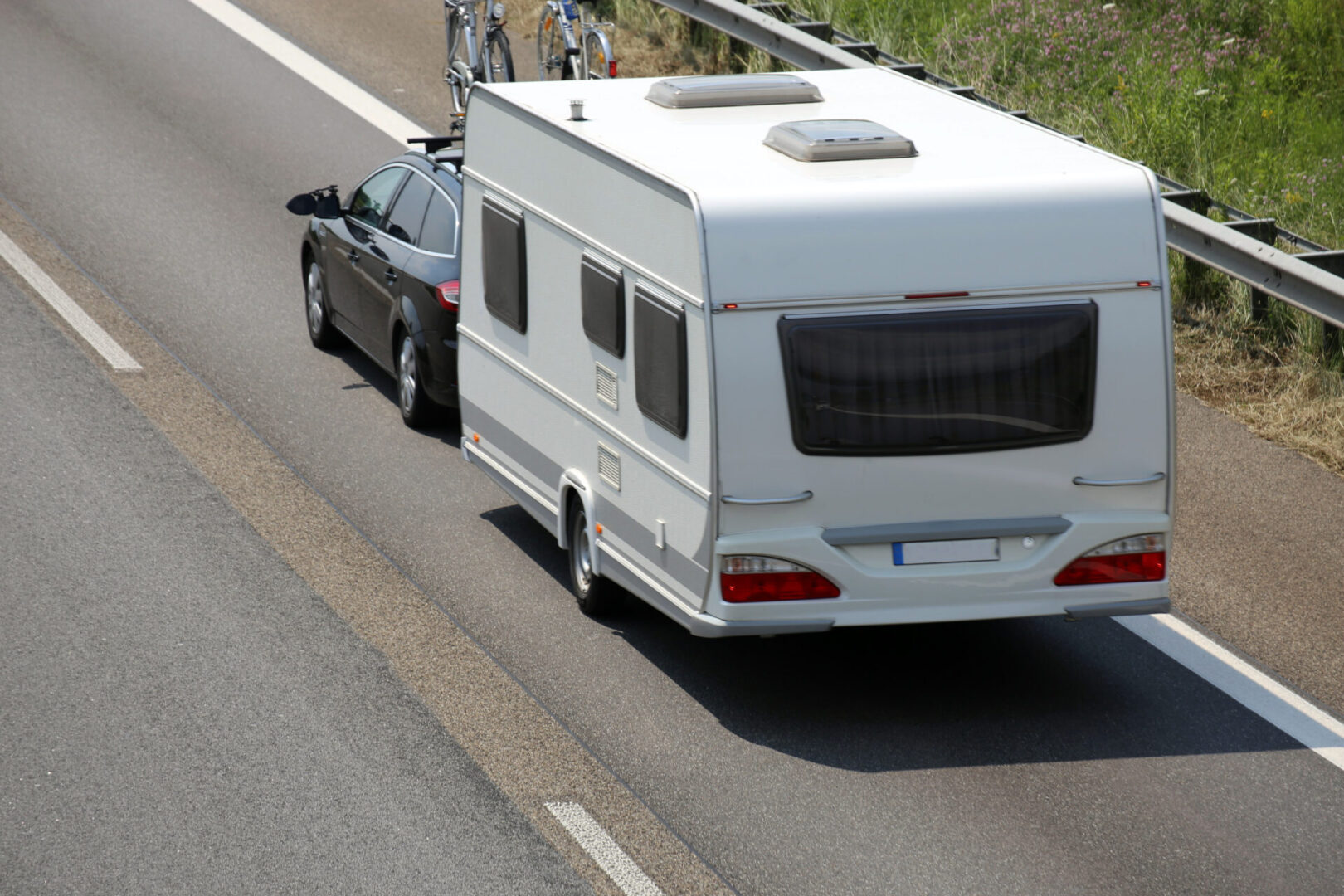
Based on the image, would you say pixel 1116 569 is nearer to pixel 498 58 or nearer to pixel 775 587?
pixel 775 587

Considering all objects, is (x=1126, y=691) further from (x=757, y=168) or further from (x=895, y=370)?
(x=757, y=168)

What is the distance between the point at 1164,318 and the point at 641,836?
3144 mm

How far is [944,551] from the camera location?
7.71 meters

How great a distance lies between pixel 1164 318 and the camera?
7.57 m

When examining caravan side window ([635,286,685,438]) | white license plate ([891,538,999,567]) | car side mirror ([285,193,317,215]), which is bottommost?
white license plate ([891,538,999,567])

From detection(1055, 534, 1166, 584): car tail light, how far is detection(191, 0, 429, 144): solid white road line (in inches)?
420

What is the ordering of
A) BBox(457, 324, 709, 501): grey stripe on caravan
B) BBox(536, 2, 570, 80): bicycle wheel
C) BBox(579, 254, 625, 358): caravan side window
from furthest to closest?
BBox(536, 2, 570, 80): bicycle wheel
BBox(579, 254, 625, 358): caravan side window
BBox(457, 324, 709, 501): grey stripe on caravan

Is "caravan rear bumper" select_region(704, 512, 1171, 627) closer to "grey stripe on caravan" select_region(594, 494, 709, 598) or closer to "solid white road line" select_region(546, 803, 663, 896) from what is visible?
"grey stripe on caravan" select_region(594, 494, 709, 598)

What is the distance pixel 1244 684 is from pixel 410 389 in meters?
5.68

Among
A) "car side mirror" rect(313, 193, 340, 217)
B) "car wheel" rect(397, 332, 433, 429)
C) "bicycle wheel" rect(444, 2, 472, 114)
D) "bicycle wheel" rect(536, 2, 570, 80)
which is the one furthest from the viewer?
"bicycle wheel" rect(536, 2, 570, 80)

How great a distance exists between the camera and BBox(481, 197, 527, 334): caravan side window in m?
9.28

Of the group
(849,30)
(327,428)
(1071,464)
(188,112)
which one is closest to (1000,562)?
(1071,464)

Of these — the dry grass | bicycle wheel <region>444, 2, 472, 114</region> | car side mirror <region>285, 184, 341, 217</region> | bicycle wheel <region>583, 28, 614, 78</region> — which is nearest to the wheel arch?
car side mirror <region>285, 184, 341, 217</region>

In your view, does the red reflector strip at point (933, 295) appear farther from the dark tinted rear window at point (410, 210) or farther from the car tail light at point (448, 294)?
the dark tinted rear window at point (410, 210)
